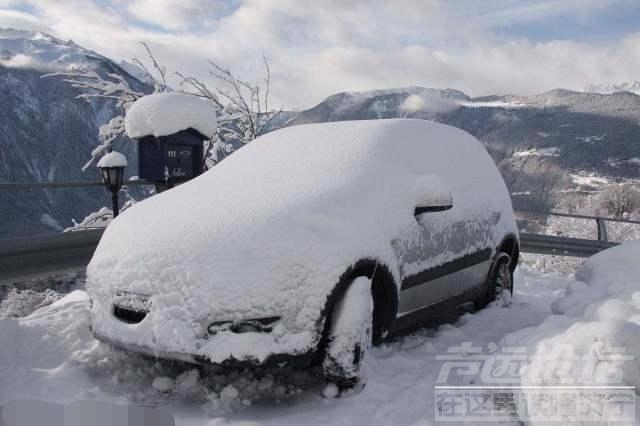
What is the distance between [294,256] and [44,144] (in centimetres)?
15435

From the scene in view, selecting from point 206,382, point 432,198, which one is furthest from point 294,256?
point 432,198

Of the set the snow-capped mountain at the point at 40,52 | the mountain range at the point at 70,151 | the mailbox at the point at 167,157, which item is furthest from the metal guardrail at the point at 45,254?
the snow-capped mountain at the point at 40,52

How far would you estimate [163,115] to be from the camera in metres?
8.03

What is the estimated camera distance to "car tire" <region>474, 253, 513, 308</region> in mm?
5182

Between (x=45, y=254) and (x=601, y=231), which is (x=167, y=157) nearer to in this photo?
(x=45, y=254)

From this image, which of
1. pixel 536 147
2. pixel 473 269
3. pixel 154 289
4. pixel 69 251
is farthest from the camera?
pixel 536 147

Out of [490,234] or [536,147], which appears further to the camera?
[536,147]

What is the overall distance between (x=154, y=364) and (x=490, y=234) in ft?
9.99

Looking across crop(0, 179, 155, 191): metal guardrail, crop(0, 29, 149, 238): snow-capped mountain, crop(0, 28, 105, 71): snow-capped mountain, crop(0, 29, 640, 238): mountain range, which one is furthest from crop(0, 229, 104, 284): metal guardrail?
crop(0, 28, 105, 71): snow-capped mountain

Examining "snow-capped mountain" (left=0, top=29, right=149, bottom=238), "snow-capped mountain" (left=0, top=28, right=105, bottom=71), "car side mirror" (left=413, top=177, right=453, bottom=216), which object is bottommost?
"snow-capped mountain" (left=0, top=29, right=149, bottom=238)

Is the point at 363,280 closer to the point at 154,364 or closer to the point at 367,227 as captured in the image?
the point at 367,227

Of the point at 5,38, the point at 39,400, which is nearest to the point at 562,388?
the point at 39,400

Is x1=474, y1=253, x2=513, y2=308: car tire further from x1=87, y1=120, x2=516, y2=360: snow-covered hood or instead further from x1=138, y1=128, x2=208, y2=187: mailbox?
x1=138, y1=128, x2=208, y2=187: mailbox

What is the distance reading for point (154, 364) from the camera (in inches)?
141
